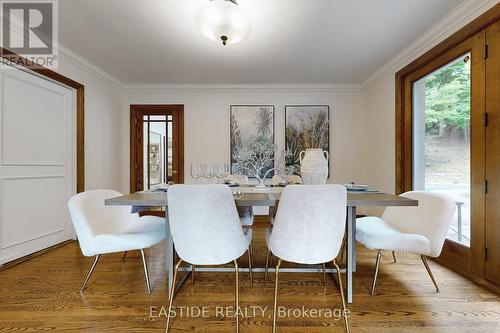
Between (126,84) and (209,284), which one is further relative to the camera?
(126,84)

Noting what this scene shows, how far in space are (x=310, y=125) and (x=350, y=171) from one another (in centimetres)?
106

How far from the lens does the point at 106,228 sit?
79.7 inches

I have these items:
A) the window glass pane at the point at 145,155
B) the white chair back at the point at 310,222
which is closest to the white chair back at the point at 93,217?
the white chair back at the point at 310,222

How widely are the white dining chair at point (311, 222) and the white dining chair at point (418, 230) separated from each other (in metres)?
0.57

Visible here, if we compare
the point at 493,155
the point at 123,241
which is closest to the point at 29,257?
the point at 123,241

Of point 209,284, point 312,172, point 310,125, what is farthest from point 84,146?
point 310,125

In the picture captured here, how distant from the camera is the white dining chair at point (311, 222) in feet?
4.35

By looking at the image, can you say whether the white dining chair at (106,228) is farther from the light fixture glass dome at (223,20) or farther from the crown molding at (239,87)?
the crown molding at (239,87)

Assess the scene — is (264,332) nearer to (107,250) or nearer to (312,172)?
(312,172)

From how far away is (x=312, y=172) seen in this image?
1770mm

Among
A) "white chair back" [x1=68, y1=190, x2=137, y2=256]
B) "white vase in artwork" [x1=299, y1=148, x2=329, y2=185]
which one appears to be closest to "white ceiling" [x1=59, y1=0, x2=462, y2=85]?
"white vase in artwork" [x1=299, y1=148, x2=329, y2=185]

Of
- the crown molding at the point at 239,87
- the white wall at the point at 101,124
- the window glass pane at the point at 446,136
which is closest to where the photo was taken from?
the window glass pane at the point at 446,136

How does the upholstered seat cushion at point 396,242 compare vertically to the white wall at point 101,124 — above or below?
below

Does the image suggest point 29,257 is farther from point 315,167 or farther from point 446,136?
point 446,136
